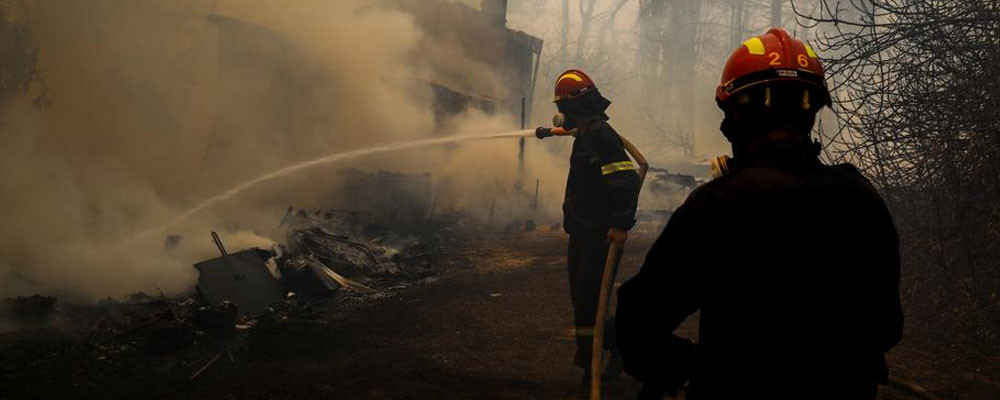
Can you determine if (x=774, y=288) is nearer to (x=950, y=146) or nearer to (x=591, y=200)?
(x=591, y=200)

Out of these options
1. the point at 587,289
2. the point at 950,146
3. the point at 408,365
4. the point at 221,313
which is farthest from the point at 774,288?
the point at 221,313

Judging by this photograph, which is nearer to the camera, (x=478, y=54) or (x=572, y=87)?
(x=572, y=87)

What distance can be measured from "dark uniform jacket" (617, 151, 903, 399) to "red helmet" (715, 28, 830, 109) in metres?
0.21

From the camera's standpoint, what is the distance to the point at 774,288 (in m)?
1.42

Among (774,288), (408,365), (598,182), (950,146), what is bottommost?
(408,365)

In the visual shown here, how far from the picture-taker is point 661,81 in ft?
114

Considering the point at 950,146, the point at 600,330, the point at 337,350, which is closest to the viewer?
the point at 600,330

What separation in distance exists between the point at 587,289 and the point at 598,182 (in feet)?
2.31

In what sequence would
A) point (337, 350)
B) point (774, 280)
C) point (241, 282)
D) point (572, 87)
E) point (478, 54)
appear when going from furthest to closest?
point (478, 54), point (241, 282), point (337, 350), point (572, 87), point (774, 280)

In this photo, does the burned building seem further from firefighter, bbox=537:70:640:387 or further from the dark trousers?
the dark trousers

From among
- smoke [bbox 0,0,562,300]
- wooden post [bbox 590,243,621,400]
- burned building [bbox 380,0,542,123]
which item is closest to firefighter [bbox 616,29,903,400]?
wooden post [bbox 590,243,621,400]

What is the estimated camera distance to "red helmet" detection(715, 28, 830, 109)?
1.54 meters

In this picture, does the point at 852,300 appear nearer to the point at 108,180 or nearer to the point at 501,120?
the point at 108,180

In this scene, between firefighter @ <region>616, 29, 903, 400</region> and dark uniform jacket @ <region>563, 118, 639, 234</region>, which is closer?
firefighter @ <region>616, 29, 903, 400</region>
